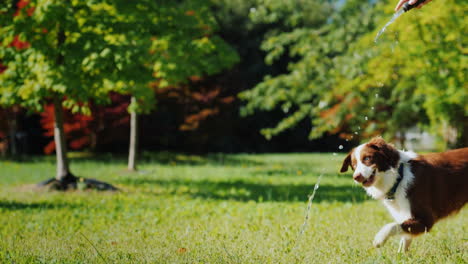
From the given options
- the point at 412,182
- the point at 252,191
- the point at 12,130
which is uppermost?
the point at 12,130

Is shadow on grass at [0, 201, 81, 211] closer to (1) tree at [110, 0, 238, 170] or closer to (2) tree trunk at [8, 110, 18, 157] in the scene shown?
(1) tree at [110, 0, 238, 170]

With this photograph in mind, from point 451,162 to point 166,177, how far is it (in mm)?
8750

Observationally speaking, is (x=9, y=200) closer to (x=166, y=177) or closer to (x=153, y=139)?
(x=166, y=177)

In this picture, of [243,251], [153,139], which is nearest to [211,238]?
[243,251]

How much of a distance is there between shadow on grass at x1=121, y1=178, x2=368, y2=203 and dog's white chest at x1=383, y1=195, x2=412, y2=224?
339cm

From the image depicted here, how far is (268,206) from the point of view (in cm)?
705

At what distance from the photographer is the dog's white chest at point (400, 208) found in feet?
13.4

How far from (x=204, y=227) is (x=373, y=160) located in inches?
94.9

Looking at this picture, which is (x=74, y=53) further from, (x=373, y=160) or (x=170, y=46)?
(x=373, y=160)

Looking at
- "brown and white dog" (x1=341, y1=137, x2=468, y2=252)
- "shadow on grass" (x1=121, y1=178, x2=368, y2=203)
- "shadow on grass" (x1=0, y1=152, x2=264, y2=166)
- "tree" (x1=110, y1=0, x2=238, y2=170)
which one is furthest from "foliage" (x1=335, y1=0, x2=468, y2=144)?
"shadow on grass" (x1=0, y1=152, x2=264, y2=166)

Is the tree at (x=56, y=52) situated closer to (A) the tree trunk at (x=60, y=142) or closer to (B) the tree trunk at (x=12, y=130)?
(A) the tree trunk at (x=60, y=142)

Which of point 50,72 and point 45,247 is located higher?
point 50,72

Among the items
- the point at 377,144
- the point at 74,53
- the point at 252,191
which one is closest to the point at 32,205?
the point at 74,53

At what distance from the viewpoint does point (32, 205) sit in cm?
753
